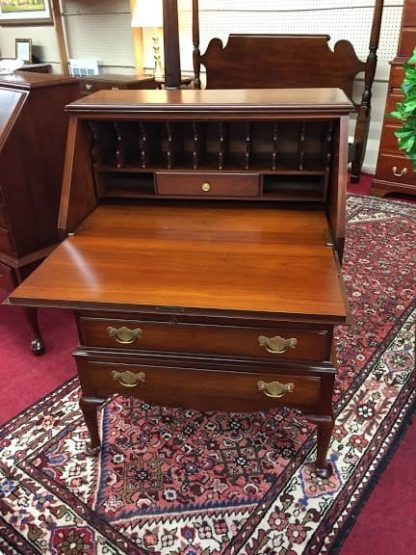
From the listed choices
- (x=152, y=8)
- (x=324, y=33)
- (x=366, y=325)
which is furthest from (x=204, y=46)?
(x=366, y=325)

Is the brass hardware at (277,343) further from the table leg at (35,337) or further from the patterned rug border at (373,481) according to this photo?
the table leg at (35,337)

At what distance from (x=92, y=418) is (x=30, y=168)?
107cm

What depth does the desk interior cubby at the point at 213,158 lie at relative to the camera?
1.49 m

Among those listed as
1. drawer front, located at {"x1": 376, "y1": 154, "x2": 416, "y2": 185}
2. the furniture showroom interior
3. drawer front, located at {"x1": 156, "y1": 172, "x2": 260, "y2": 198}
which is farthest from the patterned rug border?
drawer front, located at {"x1": 376, "y1": 154, "x2": 416, "y2": 185}

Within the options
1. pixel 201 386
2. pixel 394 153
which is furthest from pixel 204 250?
pixel 394 153

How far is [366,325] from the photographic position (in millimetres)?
2154

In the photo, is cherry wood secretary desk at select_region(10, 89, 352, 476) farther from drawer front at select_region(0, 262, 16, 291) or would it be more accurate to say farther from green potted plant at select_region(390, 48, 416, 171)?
drawer front at select_region(0, 262, 16, 291)

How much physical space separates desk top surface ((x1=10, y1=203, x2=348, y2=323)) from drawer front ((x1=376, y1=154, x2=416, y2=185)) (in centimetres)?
220

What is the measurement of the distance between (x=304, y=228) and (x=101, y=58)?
452cm

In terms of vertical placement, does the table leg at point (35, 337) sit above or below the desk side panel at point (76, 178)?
below

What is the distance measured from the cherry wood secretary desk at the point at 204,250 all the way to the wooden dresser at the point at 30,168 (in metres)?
0.41

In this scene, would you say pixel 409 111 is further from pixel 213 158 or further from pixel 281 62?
pixel 281 62

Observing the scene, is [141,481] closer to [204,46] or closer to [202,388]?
[202,388]

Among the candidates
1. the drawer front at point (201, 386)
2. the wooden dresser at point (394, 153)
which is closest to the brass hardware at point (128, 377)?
the drawer front at point (201, 386)
